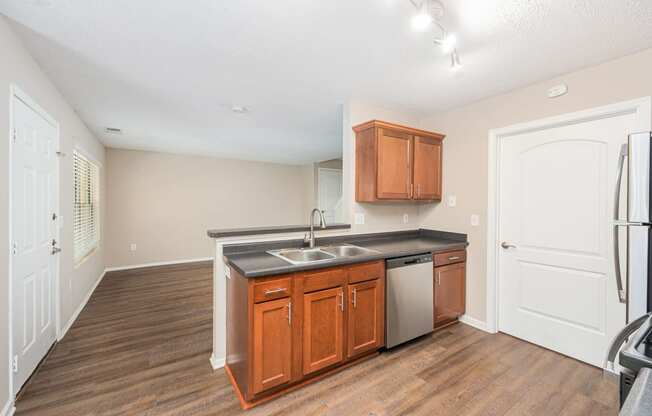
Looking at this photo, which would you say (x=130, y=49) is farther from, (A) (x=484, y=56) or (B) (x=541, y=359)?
(B) (x=541, y=359)

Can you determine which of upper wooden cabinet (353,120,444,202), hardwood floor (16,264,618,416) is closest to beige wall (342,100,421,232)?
upper wooden cabinet (353,120,444,202)

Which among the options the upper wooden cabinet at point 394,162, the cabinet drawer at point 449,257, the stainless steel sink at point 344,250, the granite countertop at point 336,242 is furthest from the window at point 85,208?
the cabinet drawer at point 449,257

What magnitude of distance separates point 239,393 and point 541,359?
2427mm

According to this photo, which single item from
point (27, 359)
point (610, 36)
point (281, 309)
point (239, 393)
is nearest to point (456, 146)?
point (610, 36)

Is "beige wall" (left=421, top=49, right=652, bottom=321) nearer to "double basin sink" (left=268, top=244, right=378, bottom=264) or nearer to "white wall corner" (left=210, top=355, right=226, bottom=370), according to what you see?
"double basin sink" (left=268, top=244, right=378, bottom=264)

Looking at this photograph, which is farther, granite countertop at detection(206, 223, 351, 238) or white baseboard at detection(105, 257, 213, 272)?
white baseboard at detection(105, 257, 213, 272)

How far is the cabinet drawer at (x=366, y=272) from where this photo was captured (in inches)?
83.7

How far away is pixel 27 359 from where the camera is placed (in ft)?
6.49

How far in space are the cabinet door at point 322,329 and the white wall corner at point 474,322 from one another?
1.63m

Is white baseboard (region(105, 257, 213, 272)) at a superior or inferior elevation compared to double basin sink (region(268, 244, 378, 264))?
inferior

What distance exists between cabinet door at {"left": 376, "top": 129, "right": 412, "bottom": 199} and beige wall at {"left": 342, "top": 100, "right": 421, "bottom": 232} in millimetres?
315

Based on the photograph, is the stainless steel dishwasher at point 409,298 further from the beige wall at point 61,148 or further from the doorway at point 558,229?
the beige wall at point 61,148

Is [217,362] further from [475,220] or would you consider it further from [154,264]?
[154,264]

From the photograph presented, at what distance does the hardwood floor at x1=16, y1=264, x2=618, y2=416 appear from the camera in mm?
1745
